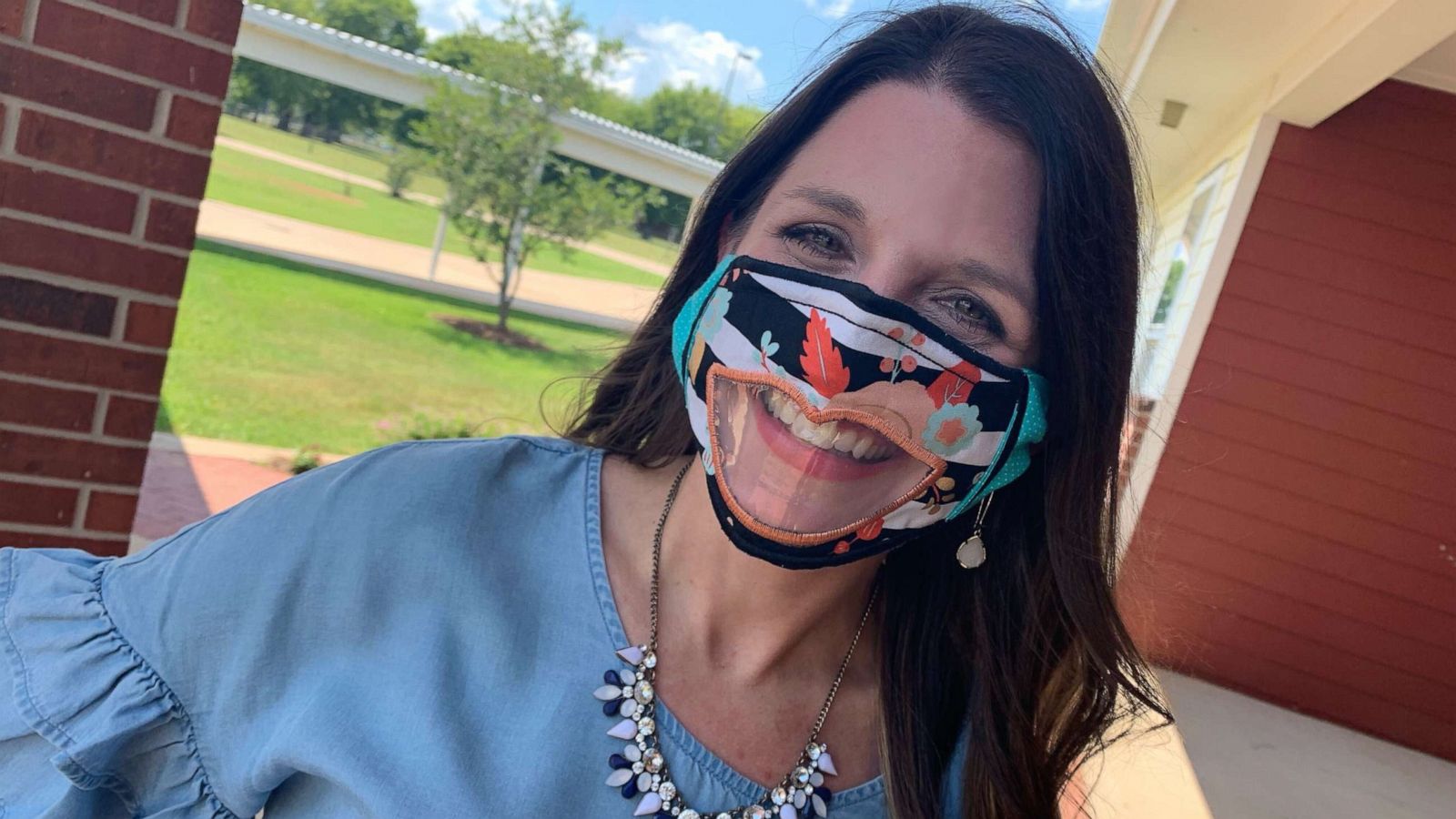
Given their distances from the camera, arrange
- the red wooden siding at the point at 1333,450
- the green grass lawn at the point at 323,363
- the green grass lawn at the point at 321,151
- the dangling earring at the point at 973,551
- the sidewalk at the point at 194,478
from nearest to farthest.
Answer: the dangling earring at the point at 973,551 < the sidewalk at the point at 194,478 < the red wooden siding at the point at 1333,450 < the green grass lawn at the point at 323,363 < the green grass lawn at the point at 321,151

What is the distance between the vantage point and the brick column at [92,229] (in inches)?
74.0

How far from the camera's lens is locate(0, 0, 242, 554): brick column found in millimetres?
Result: 1879

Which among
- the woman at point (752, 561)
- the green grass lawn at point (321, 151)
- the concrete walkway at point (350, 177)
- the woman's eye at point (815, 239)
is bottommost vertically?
the concrete walkway at point (350, 177)

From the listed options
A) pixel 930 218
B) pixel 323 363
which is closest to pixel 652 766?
pixel 930 218

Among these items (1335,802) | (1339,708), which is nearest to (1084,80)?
(1335,802)

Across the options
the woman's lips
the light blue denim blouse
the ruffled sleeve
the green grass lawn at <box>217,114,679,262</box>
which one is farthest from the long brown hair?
the green grass lawn at <box>217,114,679,262</box>

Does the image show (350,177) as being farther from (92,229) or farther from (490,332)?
(92,229)

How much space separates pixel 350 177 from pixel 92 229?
38.4 m

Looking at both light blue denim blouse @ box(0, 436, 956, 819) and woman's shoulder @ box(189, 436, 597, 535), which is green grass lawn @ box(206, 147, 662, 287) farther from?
light blue denim blouse @ box(0, 436, 956, 819)

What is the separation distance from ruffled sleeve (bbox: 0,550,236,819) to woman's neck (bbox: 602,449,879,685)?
525mm

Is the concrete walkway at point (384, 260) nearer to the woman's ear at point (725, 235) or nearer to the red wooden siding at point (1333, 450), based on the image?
the red wooden siding at point (1333, 450)

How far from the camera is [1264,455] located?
18.5ft

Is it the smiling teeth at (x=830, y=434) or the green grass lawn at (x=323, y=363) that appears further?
the green grass lawn at (x=323, y=363)

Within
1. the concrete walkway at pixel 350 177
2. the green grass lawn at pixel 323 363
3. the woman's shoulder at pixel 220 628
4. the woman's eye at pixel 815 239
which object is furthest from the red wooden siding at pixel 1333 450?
the concrete walkway at pixel 350 177
